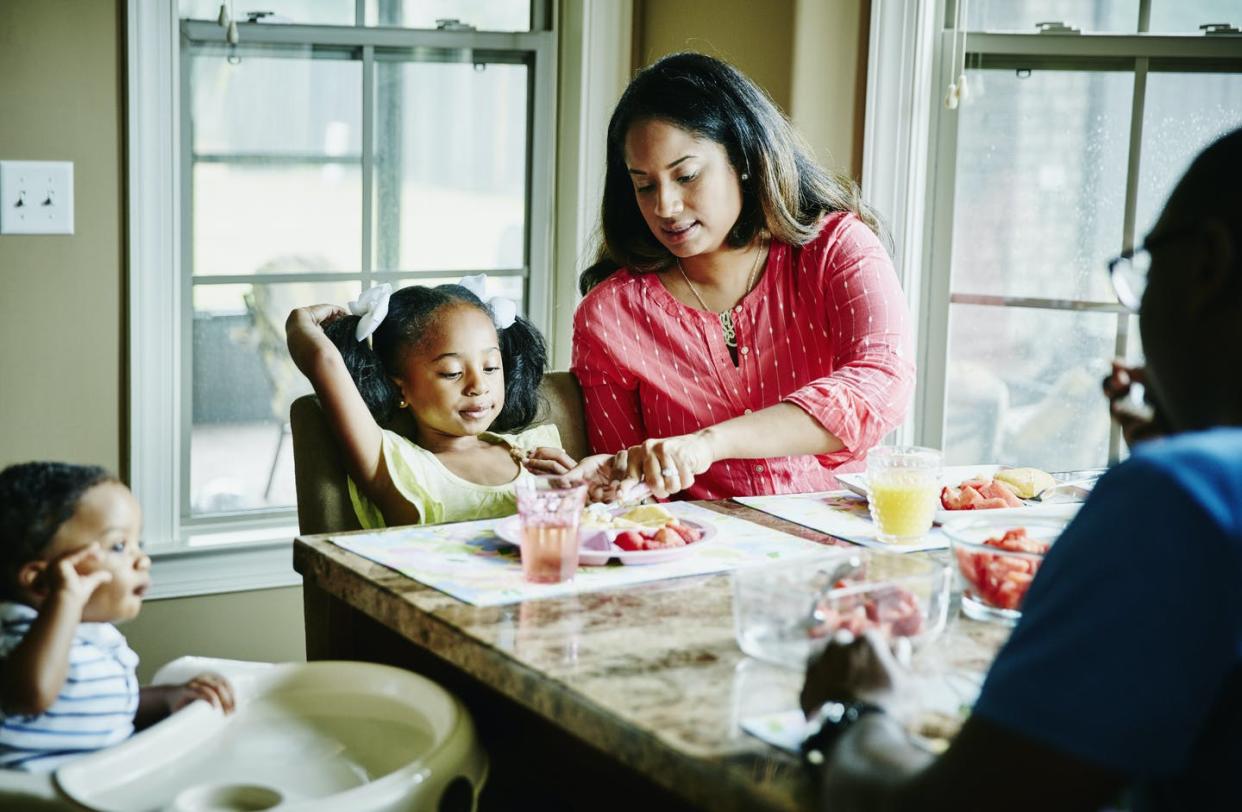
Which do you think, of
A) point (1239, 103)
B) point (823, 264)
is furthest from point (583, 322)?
point (1239, 103)

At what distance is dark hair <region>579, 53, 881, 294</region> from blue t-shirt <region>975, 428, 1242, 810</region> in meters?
1.59

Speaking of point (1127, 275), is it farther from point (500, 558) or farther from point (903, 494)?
point (500, 558)

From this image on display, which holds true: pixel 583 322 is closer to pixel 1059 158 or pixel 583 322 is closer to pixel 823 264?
pixel 823 264

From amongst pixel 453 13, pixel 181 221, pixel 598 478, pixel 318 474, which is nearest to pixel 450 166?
pixel 453 13

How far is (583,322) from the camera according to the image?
2.44m

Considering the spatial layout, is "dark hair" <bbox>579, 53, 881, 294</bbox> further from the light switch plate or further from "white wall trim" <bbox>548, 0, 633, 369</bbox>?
the light switch plate

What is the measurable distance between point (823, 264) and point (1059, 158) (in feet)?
2.97

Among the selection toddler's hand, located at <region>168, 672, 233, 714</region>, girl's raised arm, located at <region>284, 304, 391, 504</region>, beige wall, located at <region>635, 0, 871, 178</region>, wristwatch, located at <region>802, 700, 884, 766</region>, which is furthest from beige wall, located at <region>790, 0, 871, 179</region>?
wristwatch, located at <region>802, 700, 884, 766</region>

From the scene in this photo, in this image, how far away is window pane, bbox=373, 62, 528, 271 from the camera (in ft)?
9.90

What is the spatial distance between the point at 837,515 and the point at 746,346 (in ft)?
1.72

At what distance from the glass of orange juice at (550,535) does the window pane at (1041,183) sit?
5.90 ft

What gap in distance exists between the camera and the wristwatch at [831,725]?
3.27 ft

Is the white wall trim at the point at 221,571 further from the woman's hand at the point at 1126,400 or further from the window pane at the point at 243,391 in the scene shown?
the woman's hand at the point at 1126,400

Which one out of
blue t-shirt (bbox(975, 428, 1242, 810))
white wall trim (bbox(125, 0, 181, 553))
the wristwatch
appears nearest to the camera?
blue t-shirt (bbox(975, 428, 1242, 810))
